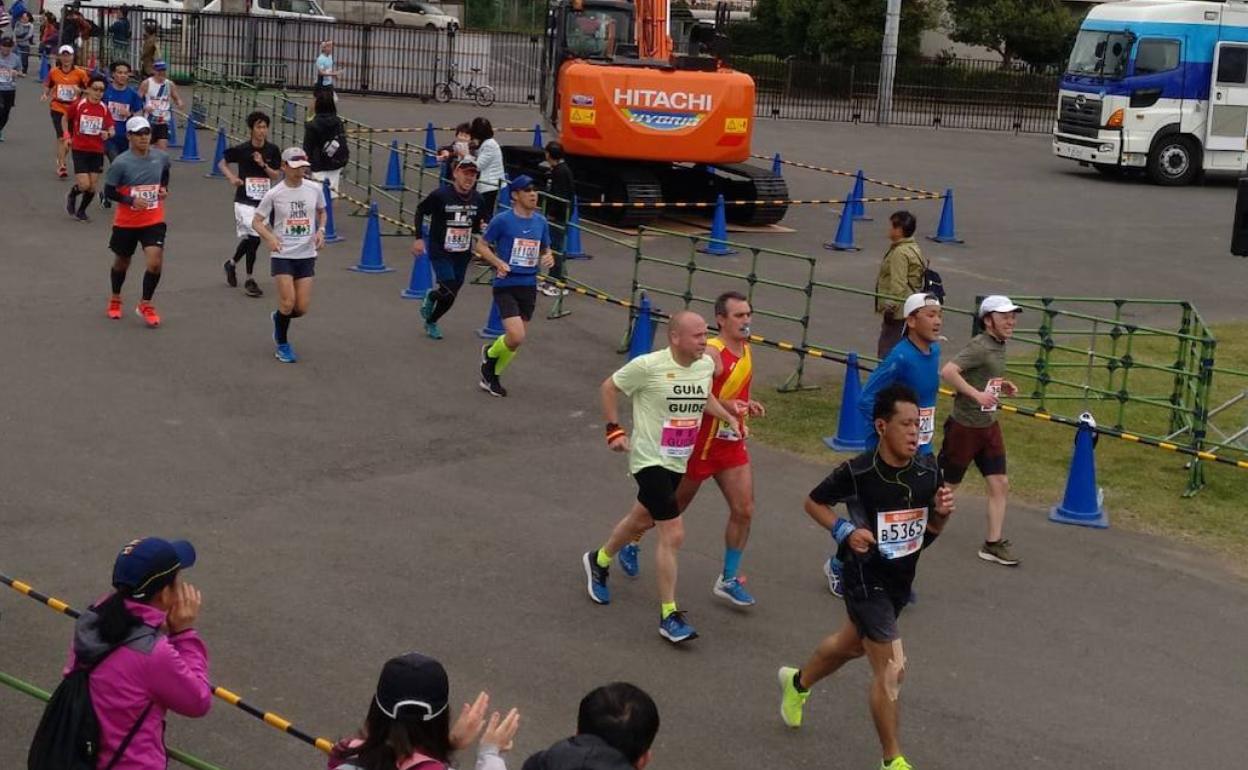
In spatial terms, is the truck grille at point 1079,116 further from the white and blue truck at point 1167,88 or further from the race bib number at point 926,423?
the race bib number at point 926,423

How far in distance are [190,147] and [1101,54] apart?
1713cm

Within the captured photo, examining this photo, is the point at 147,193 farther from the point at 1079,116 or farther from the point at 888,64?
the point at 888,64

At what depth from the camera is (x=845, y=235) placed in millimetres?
22766

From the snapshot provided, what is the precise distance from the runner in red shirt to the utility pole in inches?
906

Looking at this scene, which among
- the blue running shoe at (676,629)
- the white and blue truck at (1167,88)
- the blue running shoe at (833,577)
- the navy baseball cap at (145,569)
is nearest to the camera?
the navy baseball cap at (145,569)

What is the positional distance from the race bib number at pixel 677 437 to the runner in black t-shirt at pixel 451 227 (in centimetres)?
660

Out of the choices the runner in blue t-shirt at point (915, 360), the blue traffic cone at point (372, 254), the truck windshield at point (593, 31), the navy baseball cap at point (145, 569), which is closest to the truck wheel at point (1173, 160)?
the truck windshield at point (593, 31)

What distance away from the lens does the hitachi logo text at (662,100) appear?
2214cm

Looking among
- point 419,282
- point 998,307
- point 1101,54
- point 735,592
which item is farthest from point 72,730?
point 1101,54

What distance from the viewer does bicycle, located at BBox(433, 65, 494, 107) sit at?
129ft

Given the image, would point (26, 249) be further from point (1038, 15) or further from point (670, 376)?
point (1038, 15)

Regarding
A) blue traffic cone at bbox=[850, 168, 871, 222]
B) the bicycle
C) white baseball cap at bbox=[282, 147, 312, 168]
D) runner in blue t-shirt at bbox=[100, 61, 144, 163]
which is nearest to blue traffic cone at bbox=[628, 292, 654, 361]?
white baseball cap at bbox=[282, 147, 312, 168]

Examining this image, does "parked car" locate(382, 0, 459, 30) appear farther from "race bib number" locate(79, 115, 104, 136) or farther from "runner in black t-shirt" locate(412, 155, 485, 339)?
"runner in black t-shirt" locate(412, 155, 485, 339)

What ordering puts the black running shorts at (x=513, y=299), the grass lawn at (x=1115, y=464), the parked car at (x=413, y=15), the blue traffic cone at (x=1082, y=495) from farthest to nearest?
the parked car at (x=413, y=15), the black running shorts at (x=513, y=299), the grass lawn at (x=1115, y=464), the blue traffic cone at (x=1082, y=495)
